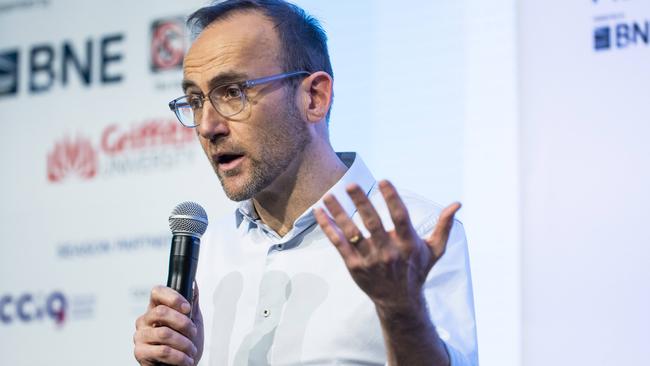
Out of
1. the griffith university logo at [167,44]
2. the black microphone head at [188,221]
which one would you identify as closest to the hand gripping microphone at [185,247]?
the black microphone head at [188,221]

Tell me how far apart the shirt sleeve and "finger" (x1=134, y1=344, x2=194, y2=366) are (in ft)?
1.66

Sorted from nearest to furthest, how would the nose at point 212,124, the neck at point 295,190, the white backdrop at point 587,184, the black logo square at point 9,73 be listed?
1. the nose at point 212,124
2. the neck at point 295,190
3. the white backdrop at point 587,184
4. the black logo square at point 9,73

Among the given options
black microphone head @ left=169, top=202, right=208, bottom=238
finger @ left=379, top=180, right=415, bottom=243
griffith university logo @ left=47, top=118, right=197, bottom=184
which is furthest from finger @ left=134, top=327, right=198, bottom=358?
griffith university logo @ left=47, top=118, right=197, bottom=184

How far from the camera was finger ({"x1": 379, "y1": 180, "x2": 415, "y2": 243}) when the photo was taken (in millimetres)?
1479

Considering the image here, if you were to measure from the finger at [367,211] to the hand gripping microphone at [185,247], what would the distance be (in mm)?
473

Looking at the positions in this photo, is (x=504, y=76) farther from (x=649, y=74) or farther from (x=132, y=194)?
(x=132, y=194)

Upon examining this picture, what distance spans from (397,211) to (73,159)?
2780 millimetres

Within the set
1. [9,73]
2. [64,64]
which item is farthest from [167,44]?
[9,73]

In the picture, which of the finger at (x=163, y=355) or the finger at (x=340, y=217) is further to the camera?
the finger at (x=163, y=355)

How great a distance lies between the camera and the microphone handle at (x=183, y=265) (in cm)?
181

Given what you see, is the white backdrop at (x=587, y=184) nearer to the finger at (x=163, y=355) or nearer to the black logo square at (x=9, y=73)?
the finger at (x=163, y=355)

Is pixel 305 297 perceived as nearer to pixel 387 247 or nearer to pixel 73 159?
pixel 387 247

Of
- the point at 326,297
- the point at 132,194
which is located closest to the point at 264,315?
the point at 326,297

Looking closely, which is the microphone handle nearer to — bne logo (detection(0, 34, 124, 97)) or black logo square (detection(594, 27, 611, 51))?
black logo square (detection(594, 27, 611, 51))
